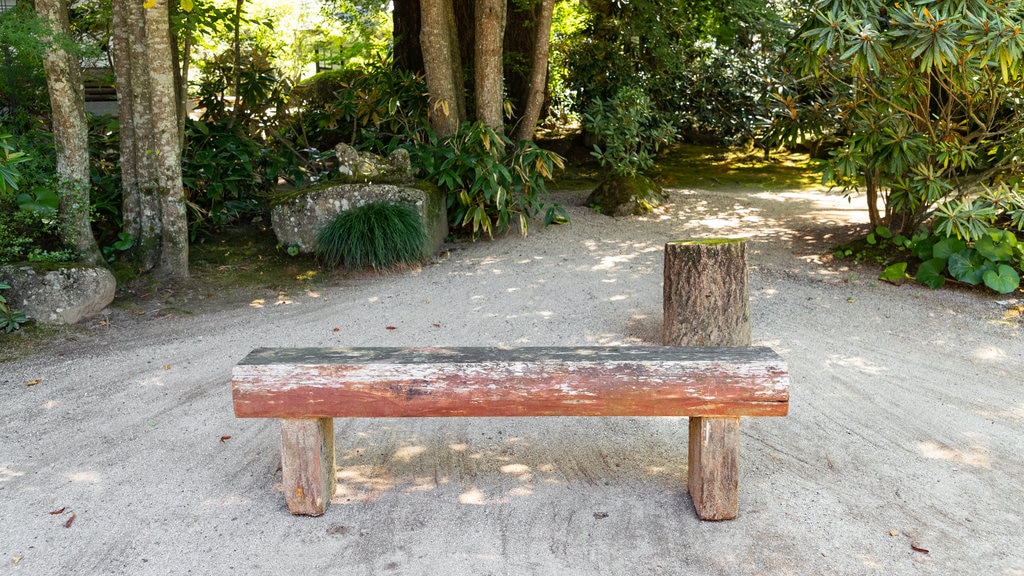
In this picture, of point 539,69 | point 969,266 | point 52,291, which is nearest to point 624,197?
point 539,69

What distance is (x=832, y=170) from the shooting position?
6.38 metres

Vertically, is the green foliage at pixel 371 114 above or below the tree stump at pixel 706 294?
above

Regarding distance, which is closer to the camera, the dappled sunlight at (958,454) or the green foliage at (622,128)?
the dappled sunlight at (958,454)

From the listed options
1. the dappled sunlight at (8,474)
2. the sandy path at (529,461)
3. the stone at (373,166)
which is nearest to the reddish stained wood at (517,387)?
the sandy path at (529,461)

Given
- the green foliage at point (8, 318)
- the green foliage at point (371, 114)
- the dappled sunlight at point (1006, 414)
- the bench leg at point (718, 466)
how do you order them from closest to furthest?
1. the bench leg at point (718, 466)
2. the dappled sunlight at point (1006, 414)
3. the green foliage at point (8, 318)
4. the green foliage at point (371, 114)

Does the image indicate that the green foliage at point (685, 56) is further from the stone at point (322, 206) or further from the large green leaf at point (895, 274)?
the large green leaf at point (895, 274)

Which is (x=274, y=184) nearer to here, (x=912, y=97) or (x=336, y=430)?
(x=336, y=430)

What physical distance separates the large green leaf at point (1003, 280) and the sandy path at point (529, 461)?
13 centimetres

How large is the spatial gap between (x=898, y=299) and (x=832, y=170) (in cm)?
112

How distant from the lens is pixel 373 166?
724 centimetres

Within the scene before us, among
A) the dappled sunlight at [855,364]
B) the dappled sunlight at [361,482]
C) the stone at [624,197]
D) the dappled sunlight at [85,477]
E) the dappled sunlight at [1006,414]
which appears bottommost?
the dappled sunlight at [361,482]

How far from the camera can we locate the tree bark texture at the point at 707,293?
456 cm

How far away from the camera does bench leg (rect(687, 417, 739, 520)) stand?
319 cm

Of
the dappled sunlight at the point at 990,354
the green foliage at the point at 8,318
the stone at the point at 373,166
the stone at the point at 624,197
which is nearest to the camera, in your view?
the dappled sunlight at the point at 990,354
